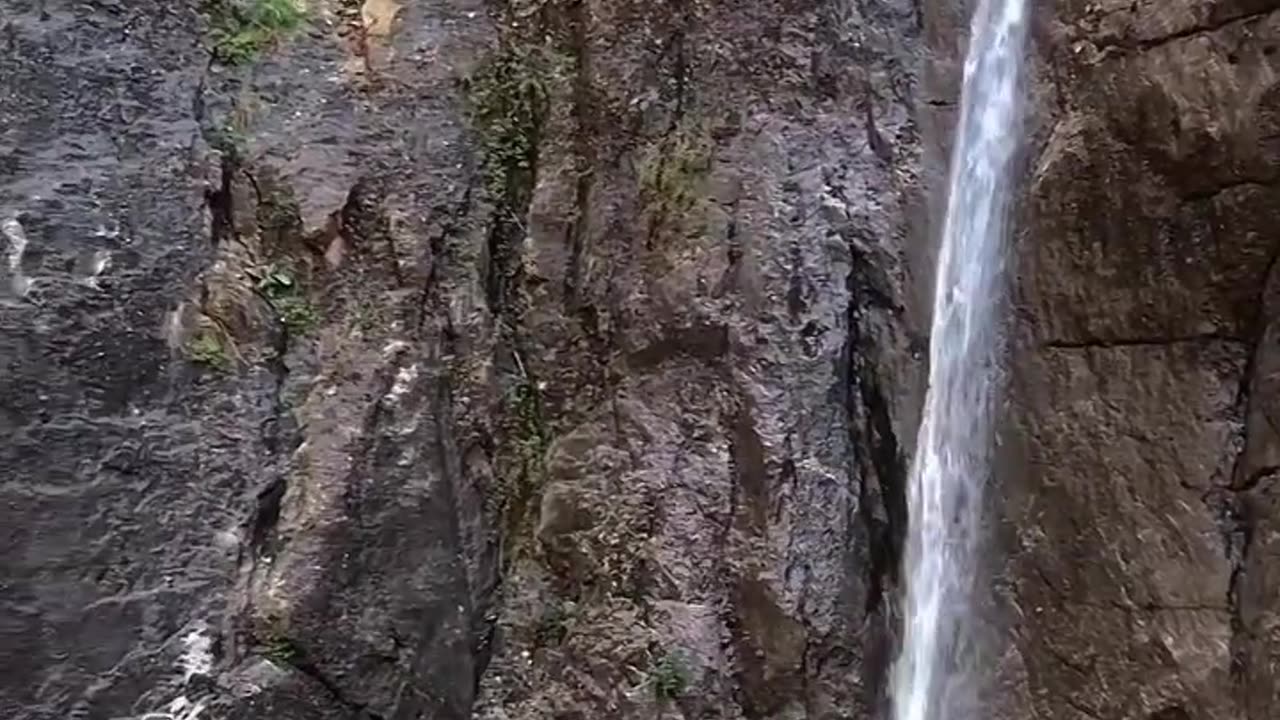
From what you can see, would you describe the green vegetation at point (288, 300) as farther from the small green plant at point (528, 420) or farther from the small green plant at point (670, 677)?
the small green plant at point (670, 677)

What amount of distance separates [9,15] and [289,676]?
1.71 metres

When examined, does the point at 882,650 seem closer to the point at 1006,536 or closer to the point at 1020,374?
the point at 1006,536

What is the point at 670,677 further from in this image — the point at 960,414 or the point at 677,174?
the point at 677,174

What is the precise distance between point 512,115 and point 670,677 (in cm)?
155

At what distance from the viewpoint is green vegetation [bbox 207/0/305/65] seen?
3686 mm

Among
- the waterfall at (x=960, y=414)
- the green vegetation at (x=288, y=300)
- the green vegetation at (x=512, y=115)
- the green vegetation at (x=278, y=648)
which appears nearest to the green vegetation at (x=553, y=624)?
the green vegetation at (x=278, y=648)

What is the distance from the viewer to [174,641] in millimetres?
3311

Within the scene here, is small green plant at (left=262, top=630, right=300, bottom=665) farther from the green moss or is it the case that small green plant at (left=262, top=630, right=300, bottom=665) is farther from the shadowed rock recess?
the green moss

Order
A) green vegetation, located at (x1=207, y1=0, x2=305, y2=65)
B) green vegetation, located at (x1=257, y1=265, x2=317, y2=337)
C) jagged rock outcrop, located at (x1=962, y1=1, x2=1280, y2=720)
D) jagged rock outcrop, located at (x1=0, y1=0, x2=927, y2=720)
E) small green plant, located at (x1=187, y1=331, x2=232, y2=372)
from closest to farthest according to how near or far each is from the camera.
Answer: jagged rock outcrop, located at (x1=962, y1=1, x2=1280, y2=720)
jagged rock outcrop, located at (x1=0, y1=0, x2=927, y2=720)
small green plant, located at (x1=187, y1=331, x2=232, y2=372)
green vegetation, located at (x1=257, y1=265, x2=317, y2=337)
green vegetation, located at (x1=207, y1=0, x2=305, y2=65)

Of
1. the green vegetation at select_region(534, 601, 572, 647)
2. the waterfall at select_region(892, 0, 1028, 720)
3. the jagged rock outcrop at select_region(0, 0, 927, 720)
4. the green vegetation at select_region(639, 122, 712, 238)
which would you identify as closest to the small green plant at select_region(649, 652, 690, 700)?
the jagged rock outcrop at select_region(0, 0, 927, 720)

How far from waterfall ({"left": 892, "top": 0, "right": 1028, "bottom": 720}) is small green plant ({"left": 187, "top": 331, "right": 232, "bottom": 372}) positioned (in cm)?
171

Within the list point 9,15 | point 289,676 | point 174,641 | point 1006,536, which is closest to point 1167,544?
point 1006,536

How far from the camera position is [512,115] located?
385 cm

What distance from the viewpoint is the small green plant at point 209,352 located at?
3445 millimetres
